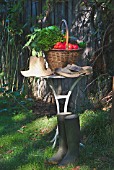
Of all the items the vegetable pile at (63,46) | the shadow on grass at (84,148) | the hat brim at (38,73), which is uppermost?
the vegetable pile at (63,46)

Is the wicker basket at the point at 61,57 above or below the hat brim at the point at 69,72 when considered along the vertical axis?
above

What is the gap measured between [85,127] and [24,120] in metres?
1.37

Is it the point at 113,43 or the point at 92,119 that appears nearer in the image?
the point at 92,119

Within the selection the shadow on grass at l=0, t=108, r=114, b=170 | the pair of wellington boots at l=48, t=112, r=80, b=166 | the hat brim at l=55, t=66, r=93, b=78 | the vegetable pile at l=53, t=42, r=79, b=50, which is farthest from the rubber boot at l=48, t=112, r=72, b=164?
the vegetable pile at l=53, t=42, r=79, b=50

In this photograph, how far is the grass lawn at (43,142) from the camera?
13.9ft

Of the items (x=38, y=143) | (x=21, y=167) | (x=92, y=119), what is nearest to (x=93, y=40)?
(x=92, y=119)

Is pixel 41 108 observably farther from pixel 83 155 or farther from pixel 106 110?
pixel 83 155

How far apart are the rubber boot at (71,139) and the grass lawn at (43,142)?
3.2 inches

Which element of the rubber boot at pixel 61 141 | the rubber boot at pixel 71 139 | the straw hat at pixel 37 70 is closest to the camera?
the rubber boot at pixel 71 139

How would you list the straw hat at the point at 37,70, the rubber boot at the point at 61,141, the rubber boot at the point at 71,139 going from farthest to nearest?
the straw hat at the point at 37,70
the rubber boot at the point at 61,141
the rubber boot at the point at 71,139

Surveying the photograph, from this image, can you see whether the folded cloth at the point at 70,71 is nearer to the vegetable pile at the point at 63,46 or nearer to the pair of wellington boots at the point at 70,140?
the vegetable pile at the point at 63,46

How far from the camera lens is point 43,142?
16.3 feet

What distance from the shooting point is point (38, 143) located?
16.2ft

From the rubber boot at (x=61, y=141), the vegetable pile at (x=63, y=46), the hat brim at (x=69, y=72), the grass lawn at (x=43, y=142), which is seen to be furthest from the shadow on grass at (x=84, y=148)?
the vegetable pile at (x=63, y=46)
